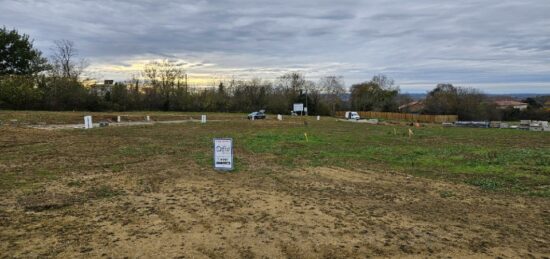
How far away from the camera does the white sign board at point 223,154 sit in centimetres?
1168

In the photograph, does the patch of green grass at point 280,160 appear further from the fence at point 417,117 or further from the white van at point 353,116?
the fence at point 417,117

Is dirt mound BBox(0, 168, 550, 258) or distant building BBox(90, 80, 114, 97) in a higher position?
distant building BBox(90, 80, 114, 97)

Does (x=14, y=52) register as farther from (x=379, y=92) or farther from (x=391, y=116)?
(x=379, y=92)

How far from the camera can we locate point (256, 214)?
7.26 m

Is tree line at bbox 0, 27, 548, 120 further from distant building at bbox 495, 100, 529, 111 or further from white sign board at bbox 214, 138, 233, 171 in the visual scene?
white sign board at bbox 214, 138, 233, 171

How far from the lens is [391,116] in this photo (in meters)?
76.2

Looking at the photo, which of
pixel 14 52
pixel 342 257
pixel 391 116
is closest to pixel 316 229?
pixel 342 257

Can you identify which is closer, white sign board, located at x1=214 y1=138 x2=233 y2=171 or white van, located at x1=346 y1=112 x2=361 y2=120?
white sign board, located at x1=214 y1=138 x2=233 y2=171

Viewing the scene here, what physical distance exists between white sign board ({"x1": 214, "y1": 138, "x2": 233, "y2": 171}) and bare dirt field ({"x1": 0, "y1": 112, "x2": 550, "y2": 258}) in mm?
390

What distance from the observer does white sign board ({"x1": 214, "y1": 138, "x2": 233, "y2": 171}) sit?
1168 centimetres

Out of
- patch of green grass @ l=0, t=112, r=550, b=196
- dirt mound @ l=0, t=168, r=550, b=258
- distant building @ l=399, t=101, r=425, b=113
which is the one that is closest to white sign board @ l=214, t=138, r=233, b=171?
patch of green grass @ l=0, t=112, r=550, b=196

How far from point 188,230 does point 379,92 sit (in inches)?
3595

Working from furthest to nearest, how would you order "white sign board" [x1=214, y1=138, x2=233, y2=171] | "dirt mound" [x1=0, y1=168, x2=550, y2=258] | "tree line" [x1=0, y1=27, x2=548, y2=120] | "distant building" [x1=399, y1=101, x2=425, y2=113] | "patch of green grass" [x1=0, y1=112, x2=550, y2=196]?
"distant building" [x1=399, y1=101, x2=425, y2=113]
"tree line" [x1=0, y1=27, x2=548, y2=120]
"white sign board" [x1=214, y1=138, x2=233, y2=171]
"patch of green grass" [x1=0, y1=112, x2=550, y2=196]
"dirt mound" [x1=0, y1=168, x2=550, y2=258]

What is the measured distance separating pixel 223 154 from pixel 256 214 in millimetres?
4715
